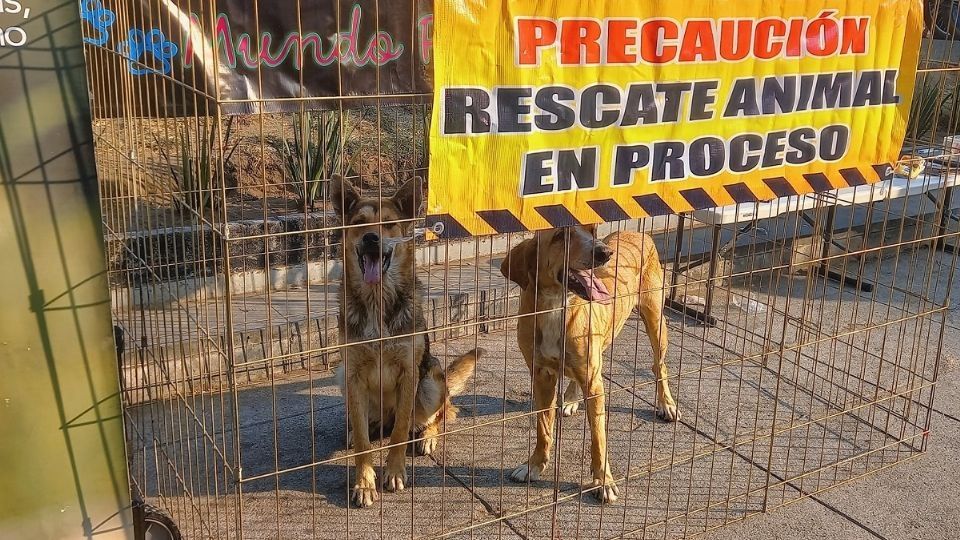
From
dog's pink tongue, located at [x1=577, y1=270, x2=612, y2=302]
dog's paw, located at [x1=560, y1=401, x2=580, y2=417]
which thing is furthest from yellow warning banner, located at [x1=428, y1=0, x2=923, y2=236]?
dog's paw, located at [x1=560, y1=401, x2=580, y2=417]

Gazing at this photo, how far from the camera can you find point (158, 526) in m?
3.82

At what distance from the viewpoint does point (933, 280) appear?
9336 millimetres

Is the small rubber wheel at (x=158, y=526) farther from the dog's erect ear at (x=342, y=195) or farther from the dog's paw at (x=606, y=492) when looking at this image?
the dog's paw at (x=606, y=492)

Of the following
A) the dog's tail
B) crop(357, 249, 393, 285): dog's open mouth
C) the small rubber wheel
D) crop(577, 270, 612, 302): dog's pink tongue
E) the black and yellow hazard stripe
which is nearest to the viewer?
the black and yellow hazard stripe

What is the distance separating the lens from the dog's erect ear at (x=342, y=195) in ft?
13.8

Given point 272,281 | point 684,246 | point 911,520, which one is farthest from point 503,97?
point 684,246

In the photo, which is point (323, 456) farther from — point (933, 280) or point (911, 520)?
point (933, 280)

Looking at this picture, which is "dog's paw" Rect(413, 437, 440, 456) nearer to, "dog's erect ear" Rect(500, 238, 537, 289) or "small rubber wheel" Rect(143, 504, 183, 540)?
"dog's erect ear" Rect(500, 238, 537, 289)

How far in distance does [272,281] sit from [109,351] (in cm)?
394

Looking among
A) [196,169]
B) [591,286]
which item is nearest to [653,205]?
[591,286]

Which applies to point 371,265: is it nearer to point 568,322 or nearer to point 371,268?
point 371,268

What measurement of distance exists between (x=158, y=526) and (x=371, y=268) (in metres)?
1.71

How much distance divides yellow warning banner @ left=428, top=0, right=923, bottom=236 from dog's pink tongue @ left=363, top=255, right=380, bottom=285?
143 cm

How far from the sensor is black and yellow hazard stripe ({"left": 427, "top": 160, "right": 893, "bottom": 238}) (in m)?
3.36
